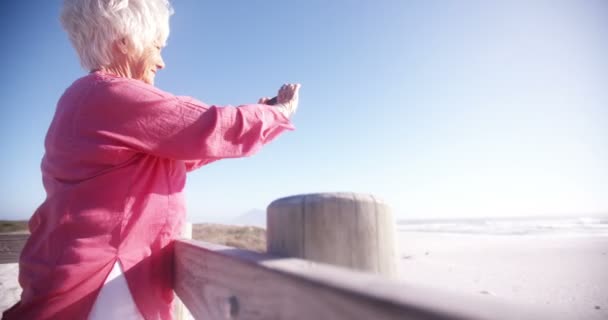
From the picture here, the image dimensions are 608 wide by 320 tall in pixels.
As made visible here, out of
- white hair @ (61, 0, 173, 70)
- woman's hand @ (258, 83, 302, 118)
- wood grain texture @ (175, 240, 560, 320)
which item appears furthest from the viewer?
woman's hand @ (258, 83, 302, 118)

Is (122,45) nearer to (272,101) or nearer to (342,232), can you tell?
(272,101)

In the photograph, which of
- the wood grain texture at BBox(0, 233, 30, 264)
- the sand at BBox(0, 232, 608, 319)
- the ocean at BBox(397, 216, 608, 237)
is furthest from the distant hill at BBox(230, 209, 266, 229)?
the wood grain texture at BBox(0, 233, 30, 264)

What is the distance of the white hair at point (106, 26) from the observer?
1.27 metres

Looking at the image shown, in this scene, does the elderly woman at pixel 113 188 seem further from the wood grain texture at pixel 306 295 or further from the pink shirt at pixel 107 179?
the wood grain texture at pixel 306 295

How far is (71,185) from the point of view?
1.10 m

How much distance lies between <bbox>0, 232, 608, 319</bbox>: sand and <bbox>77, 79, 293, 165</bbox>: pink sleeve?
3.52m

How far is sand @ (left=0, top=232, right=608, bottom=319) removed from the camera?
6.73 metres

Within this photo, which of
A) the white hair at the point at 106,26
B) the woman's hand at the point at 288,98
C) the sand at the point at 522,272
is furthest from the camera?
the sand at the point at 522,272

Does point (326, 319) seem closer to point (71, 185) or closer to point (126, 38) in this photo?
point (71, 185)

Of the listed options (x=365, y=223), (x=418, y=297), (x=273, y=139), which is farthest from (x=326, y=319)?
(x=273, y=139)

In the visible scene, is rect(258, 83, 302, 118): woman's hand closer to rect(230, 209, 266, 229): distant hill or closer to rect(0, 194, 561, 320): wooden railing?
rect(0, 194, 561, 320): wooden railing

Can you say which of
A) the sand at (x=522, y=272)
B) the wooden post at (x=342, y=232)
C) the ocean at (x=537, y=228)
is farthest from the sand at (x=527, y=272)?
the ocean at (x=537, y=228)

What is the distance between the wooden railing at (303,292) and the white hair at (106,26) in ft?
2.94

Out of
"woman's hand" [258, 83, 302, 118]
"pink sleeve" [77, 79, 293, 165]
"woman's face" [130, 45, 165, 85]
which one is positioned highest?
"woman's face" [130, 45, 165, 85]
